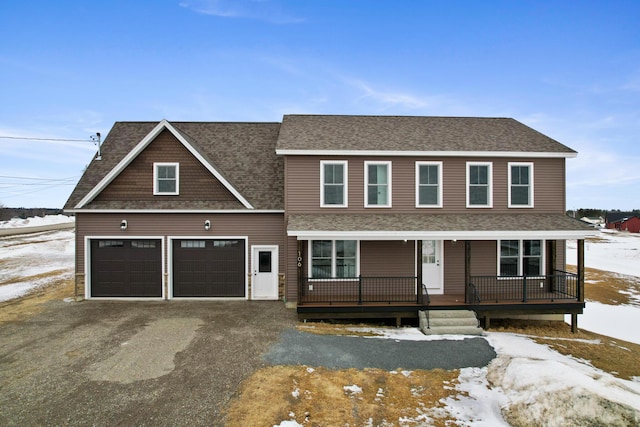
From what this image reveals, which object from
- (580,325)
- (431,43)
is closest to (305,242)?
(580,325)

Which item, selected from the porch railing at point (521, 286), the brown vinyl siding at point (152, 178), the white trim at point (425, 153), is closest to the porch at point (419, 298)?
the porch railing at point (521, 286)

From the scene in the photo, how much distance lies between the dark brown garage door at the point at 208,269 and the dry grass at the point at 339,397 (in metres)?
6.05

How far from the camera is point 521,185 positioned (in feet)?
39.4

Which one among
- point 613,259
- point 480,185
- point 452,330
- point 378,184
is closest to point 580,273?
point 480,185

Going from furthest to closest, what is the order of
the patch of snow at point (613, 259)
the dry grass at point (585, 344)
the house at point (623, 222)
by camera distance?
the house at point (623, 222) → the patch of snow at point (613, 259) → the dry grass at point (585, 344)

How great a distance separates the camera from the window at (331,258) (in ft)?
37.3

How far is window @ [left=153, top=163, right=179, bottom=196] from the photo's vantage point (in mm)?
12500

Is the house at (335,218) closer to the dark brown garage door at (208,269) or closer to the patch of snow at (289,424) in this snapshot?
the dark brown garage door at (208,269)

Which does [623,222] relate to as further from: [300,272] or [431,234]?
[300,272]

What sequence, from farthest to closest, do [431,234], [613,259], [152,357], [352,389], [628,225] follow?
[628,225] < [613,259] < [431,234] < [152,357] < [352,389]

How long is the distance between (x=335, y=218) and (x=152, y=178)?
7.57 meters

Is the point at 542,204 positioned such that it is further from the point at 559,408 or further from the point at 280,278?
the point at 280,278

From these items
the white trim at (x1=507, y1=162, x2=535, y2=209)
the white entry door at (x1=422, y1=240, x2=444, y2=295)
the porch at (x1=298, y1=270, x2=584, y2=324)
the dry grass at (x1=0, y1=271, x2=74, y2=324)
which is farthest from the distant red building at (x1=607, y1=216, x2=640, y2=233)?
the dry grass at (x1=0, y1=271, x2=74, y2=324)

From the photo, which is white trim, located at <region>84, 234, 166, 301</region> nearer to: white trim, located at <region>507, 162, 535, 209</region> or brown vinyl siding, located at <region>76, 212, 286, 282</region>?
brown vinyl siding, located at <region>76, 212, 286, 282</region>
